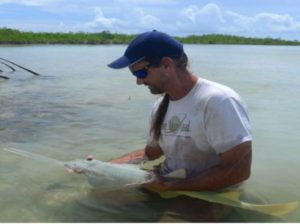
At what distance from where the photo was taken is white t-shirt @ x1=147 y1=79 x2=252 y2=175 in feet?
12.0

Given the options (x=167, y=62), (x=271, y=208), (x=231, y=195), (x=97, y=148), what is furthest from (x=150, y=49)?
(x=97, y=148)

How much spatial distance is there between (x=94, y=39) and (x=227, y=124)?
268ft

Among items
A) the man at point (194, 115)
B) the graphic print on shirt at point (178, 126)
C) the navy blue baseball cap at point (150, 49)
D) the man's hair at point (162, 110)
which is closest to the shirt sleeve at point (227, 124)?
the man at point (194, 115)

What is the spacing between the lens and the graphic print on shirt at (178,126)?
12.7ft

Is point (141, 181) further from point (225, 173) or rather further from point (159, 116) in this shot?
point (225, 173)

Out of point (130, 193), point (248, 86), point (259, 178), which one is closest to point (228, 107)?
point (130, 193)

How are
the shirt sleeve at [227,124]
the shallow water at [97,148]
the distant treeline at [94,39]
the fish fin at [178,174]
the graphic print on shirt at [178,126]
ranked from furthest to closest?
the distant treeline at [94,39]
the shallow water at [97,148]
the fish fin at [178,174]
the graphic print on shirt at [178,126]
the shirt sleeve at [227,124]

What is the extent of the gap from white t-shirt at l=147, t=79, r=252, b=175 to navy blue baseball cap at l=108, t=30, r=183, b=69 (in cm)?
33

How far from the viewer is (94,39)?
83750 mm

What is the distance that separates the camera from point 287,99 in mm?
14008

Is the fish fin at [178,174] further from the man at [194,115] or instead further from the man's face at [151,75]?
the man's face at [151,75]

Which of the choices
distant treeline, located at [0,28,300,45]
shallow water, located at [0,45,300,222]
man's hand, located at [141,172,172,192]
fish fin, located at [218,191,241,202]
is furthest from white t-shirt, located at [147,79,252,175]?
distant treeline, located at [0,28,300,45]

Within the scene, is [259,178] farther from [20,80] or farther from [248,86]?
[20,80]

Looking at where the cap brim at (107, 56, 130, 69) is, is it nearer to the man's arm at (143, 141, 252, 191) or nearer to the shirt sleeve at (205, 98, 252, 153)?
the shirt sleeve at (205, 98, 252, 153)
